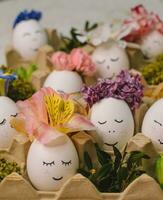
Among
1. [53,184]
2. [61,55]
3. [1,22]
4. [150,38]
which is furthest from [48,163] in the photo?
[1,22]

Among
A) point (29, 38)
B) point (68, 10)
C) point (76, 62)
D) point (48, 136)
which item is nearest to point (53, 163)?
point (48, 136)

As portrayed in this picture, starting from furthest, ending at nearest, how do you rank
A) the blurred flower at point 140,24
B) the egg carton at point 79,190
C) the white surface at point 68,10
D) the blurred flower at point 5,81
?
the white surface at point 68,10, the blurred flower at point 140,24, the blurred flower at point 5,81, the egg carton at point 79,190

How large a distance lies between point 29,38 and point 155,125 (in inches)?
22.7

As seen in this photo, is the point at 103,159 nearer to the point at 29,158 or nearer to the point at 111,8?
the point at 29,158

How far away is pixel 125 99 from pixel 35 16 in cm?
55

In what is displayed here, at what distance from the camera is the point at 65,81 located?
1.42 meters

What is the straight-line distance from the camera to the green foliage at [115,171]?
113 centimetres

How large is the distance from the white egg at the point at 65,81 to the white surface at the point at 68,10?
67 centimetres

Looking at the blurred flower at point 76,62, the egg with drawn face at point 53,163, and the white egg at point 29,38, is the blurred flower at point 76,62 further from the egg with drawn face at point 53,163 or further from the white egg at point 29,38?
the egg with drawn face at point 53,163

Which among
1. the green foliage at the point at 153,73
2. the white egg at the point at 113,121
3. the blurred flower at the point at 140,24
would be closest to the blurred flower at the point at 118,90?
the white egg at the point at 113,121

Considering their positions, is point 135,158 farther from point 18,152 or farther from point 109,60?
point 109,60

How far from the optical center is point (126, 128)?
1.23 metres

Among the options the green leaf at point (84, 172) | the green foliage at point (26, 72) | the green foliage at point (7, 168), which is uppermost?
the green foliage at point (26, 72)

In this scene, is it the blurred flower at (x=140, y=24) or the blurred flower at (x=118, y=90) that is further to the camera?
the blurred flower at (x=140, y=24)
